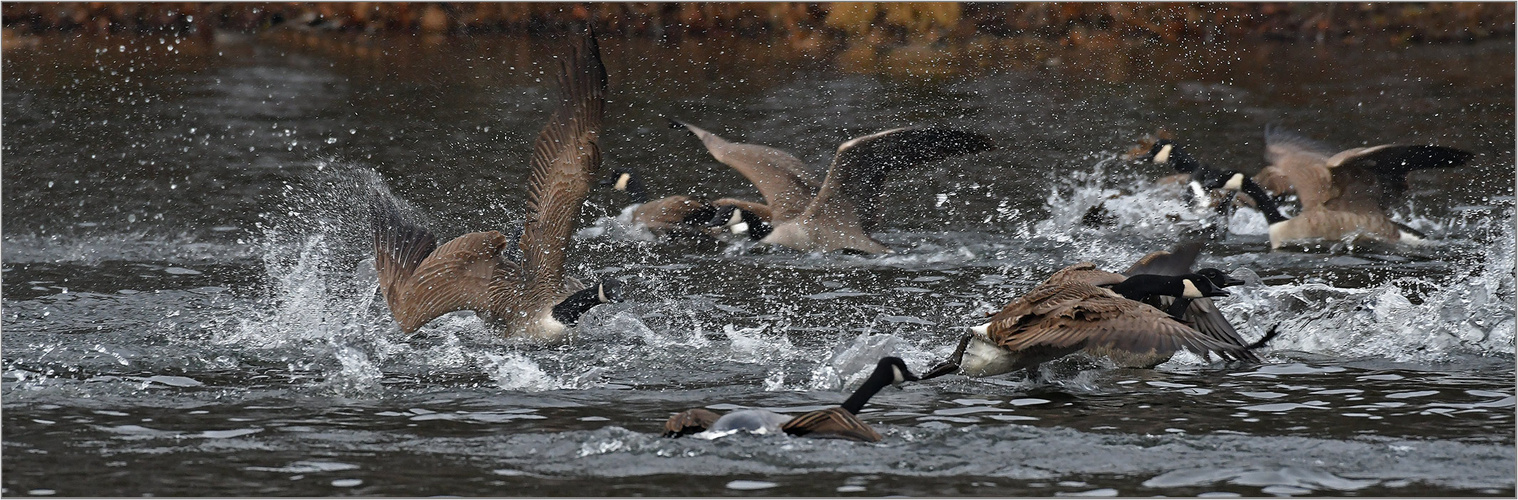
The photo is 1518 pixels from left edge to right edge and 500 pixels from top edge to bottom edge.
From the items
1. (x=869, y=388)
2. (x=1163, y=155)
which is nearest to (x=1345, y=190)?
(x=1163, y=155)

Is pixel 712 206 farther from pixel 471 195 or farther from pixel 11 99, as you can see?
pixel 11 99

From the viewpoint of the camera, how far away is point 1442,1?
24.6m

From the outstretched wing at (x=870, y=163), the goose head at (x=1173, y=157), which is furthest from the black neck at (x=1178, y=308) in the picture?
the goose head at (x=1173, y=157)

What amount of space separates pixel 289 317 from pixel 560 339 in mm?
1636

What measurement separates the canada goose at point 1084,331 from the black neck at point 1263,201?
417 centimetres

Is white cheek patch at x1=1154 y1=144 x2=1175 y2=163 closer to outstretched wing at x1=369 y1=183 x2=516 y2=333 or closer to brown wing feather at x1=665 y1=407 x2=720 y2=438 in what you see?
outstretched wing at x1=369 y1=183 x2=516 y2=333

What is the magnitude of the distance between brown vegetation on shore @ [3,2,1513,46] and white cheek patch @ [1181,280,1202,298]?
1502cm

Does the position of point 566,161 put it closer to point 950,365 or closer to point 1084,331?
point 950,365

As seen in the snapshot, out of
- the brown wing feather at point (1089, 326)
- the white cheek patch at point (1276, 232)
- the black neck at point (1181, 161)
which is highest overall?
the black neck at point (1181, 161)

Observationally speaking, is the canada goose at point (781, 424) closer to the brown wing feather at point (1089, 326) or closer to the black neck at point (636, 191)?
the brown wing feather at point (1089, 326)

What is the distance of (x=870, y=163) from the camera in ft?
39.8

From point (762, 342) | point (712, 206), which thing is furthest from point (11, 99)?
point (762, 342)

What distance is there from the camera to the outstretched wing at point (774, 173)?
1269 centimetres

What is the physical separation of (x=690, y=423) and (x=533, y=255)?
3.23m
